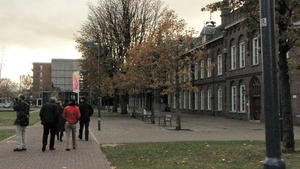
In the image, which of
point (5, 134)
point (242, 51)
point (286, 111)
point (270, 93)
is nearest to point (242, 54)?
point (242, 51)

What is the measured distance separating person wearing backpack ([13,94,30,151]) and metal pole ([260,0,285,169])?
989 centimetres

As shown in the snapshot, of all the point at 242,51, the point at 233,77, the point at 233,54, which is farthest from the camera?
the point at 233,54

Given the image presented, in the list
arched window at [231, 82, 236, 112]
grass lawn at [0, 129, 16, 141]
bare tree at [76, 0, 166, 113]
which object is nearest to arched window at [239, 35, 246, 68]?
arched window at [231, 82, 236, 112]

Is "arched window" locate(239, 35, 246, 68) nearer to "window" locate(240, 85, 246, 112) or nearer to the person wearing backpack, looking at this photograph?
"window" locate(240, 85, 246, 112)

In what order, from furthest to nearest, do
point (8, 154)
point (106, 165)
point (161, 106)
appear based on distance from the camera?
point (161, 106)
point (8, 154)
point (106, 165)

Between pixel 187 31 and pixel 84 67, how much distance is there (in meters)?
23.6

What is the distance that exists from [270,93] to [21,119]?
394 inches

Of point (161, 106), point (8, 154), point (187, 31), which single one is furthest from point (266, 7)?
point (161, 106)

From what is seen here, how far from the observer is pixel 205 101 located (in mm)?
51688

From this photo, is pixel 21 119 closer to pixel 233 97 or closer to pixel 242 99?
pixel 242 99

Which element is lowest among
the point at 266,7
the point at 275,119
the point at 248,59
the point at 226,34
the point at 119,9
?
the point at 275,119

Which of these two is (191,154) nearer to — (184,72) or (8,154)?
(8,154)

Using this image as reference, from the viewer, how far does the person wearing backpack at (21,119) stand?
41.6ft

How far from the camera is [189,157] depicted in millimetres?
10703
